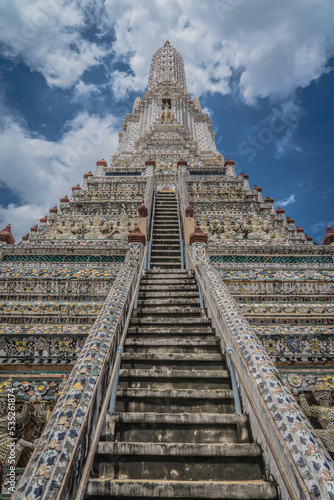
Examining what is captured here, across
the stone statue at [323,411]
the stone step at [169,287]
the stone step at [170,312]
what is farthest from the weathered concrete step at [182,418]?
the stone step at [169,287]

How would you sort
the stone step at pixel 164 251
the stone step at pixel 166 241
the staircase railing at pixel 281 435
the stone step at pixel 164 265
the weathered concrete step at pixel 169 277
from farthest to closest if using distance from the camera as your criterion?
the stone step at pixel 166 241 → the stone step at pixel 164 251 → the stone step at pixel 164 265 → the weathered concrete step at pixel 169 277 → the staircase railing at pixel 281 435

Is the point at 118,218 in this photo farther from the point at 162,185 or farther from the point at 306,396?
the point at 306,396

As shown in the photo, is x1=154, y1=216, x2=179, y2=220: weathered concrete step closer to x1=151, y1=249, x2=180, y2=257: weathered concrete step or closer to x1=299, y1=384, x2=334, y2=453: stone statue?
x1=151, y1=249, x2=180, y2=257: weathered concrete step

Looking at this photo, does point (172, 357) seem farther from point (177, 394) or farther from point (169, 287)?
point (169, 287)

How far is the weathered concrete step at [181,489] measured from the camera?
2586 millimetres

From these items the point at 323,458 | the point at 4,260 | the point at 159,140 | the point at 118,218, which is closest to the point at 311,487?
the point at 323,458

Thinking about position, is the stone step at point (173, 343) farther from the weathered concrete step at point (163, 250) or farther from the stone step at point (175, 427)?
the weathered concrete step at point (163, 250)

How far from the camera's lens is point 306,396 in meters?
4.48

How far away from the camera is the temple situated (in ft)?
8.45

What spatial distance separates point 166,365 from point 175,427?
107 centimetres

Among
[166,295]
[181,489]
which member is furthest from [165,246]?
[181,489]

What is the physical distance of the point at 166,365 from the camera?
4367 millimetres

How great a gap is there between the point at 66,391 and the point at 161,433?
1271 millimetres

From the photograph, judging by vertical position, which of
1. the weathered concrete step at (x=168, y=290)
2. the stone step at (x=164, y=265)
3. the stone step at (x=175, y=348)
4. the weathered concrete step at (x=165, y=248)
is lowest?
the stone step at (x=175, y=348)
